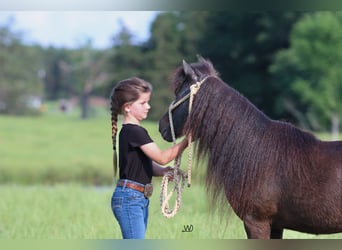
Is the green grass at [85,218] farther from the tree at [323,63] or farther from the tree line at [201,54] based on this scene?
the tree line at [201,54]

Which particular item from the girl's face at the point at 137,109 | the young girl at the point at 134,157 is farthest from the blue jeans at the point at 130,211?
the girl's face at the point at 137,109

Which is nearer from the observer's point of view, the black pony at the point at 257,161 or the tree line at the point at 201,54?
the black pony at the point at 257,161

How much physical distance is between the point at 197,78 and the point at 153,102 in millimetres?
25637

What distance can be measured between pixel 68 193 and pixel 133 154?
6981mm

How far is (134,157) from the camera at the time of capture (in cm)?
338

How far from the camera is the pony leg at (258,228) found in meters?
3.27

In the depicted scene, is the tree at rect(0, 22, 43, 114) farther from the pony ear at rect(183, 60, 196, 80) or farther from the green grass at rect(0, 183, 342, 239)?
the pony ear at rect(183, 60, 196, 80)

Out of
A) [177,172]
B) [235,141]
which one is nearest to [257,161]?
[235,141]

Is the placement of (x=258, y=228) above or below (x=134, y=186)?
below

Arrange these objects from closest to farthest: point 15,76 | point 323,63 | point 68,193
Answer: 1. point 68,193
2. point 323,63
3. point 15,76

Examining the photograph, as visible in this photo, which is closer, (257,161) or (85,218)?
(257,161)

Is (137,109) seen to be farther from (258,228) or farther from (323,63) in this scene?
(323,63)

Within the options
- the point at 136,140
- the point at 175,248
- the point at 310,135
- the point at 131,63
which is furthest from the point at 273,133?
the point at 131,63

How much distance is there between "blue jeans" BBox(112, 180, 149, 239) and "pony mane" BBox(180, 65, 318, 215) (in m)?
0.46
